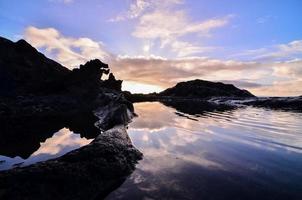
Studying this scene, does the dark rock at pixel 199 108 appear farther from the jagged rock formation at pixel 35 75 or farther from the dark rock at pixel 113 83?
the dark rock at pixel 113 83

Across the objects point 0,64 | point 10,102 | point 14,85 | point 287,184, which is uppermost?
point 0,64

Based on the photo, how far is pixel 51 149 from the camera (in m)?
15.4

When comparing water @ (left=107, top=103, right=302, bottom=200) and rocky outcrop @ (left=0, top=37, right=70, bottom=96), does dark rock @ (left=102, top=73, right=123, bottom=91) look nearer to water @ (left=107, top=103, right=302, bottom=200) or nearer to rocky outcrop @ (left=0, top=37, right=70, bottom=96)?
rocky outcrop @ (left=0, top=37, right=70, bottom=96)

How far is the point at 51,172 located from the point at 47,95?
107 ft

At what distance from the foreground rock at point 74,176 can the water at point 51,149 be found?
→ 362 cm

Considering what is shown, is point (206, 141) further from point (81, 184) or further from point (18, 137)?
point (18, 137)

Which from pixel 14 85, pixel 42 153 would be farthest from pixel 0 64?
pixel 42 153

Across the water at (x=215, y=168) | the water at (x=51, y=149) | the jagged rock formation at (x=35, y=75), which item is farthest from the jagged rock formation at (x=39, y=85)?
the water at (x=215, y=168)

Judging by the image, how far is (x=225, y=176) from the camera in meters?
11.5

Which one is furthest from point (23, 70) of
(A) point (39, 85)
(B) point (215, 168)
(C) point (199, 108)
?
(B) point (215, 168)

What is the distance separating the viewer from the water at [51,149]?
495 inches

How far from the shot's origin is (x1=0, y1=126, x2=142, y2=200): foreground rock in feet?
25.2

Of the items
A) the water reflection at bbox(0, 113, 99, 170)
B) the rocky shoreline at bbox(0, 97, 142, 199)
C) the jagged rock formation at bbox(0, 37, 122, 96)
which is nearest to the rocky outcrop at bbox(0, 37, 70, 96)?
the jagged rock formation at bbox(0, 37, 122, 96)

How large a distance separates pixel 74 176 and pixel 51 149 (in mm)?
7208
